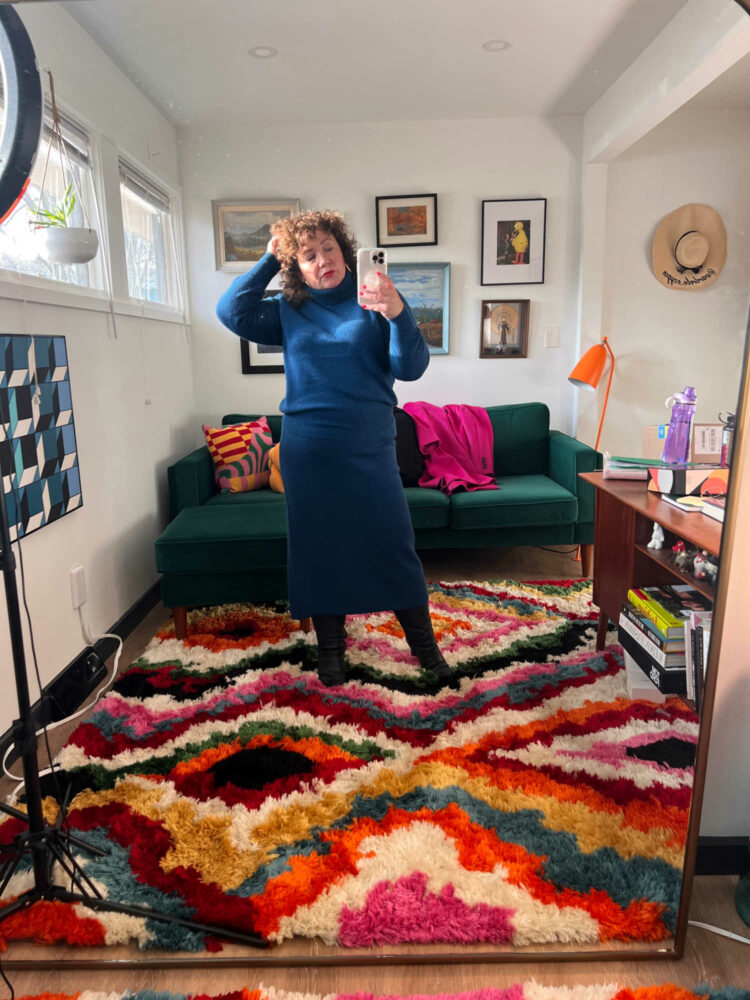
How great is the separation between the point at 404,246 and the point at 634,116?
43cm

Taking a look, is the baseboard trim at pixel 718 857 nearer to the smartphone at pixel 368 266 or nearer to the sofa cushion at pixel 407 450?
the sofa cushion at pixel 407 450

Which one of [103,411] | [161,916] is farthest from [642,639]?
[103,411]

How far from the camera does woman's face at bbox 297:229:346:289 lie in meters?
1.13

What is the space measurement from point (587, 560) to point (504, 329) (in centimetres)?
50

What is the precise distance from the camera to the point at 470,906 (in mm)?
1169

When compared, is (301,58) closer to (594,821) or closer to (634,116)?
(634,116)

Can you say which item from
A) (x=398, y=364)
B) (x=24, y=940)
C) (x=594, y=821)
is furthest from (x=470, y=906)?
(x=398, y=364)

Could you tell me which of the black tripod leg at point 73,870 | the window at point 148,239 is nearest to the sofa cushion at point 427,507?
the window at point 148,239

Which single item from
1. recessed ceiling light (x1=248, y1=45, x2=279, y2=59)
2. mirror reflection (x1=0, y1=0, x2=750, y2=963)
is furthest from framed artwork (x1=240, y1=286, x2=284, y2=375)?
recessed ceiling light (x1=248, y1=45, x2=279, y2=59)

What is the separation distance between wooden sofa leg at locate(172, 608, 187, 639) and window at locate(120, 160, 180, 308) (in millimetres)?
693

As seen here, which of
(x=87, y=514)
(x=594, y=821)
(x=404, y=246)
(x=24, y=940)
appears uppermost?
(x=404, y=246)

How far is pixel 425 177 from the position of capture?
1175 mm

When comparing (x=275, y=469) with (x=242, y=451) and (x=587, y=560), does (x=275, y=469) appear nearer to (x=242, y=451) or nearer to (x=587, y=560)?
(x=242, y=451)

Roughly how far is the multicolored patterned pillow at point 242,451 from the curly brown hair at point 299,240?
268 mm
